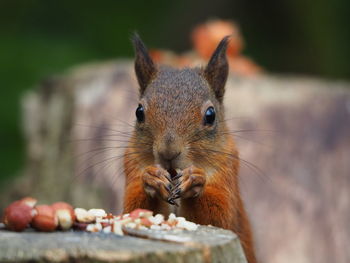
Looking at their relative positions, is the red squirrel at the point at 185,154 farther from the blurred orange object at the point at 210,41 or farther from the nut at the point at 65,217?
the blurred orange object at the point at 210,41

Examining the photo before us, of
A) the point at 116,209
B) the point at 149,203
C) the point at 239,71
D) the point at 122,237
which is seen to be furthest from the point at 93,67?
the point at 122,237

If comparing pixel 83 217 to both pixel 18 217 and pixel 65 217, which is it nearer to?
pixel 65 217

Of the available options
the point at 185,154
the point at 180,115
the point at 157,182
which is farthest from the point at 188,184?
the point at 180,115

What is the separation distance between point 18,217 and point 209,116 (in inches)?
41.5

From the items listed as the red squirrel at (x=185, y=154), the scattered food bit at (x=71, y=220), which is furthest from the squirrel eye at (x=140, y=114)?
the scattered food bit at (x=71, y=220)

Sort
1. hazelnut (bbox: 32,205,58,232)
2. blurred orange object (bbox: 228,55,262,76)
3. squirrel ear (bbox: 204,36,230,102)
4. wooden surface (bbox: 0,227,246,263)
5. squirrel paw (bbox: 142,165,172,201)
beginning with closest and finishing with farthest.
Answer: wooden surface (bbox: 0,227,246,263) → hazelnut (bbox: 32,205,58,232) → squirrel paw (bbox: 142,165,172,201) → squirrel ear (bbox: 204,36,230,102) → blurred orange object (bbox: 228,55,262,76)

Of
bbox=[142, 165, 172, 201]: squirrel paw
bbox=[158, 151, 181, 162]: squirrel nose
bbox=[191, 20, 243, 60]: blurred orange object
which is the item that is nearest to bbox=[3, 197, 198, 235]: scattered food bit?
bbox=[142, 165, 172, 201]: squirrel paw

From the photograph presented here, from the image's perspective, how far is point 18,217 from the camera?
6.93 feet

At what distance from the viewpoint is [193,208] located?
8.86 feet

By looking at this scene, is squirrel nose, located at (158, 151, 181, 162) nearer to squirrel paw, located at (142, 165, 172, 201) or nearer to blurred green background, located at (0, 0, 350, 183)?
squirrel paw, located at (142, 165, 172, 201)

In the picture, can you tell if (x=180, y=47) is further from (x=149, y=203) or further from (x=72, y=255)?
(x=72, y=255)

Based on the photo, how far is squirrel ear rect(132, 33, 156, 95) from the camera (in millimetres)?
3236

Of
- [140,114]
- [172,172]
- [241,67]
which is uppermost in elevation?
[241,67]

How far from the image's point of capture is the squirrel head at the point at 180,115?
2738 millimetres
